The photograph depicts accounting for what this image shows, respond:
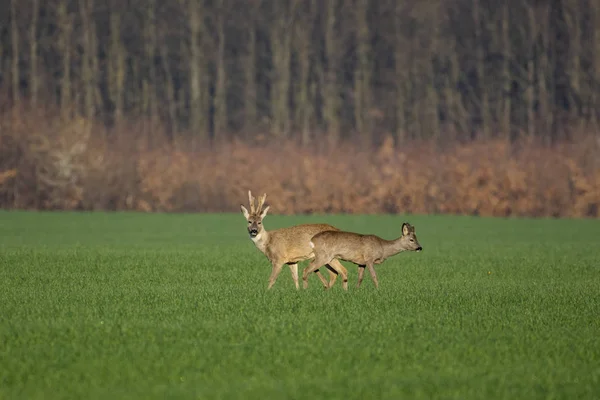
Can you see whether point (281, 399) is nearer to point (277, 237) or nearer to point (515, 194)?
point (277, 237)

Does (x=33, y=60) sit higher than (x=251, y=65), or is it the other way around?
(x=251, y=65)

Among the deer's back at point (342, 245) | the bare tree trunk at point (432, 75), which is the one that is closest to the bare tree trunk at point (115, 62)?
the bare tree trunk at point (432, 75)

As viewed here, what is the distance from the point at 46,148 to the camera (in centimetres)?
4834

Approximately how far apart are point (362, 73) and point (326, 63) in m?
2.75

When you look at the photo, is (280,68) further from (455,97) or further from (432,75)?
(455,97)

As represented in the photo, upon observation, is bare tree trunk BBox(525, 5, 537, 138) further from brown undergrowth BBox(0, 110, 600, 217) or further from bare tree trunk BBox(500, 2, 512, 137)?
brown undergrowth BBox(0, 110, 600, 217)

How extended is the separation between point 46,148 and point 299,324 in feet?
118

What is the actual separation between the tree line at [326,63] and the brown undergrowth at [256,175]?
23.1 m

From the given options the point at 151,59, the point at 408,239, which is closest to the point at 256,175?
the point at 408,239

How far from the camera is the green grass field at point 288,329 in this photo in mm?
10391

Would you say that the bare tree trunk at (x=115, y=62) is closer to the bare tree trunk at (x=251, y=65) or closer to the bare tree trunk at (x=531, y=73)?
the bare tree trunk at (x=251, y=65)

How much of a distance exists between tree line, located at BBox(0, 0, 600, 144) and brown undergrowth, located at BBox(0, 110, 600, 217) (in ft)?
75.9

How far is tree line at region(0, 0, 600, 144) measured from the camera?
7600 cm

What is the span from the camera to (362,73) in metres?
79.2
